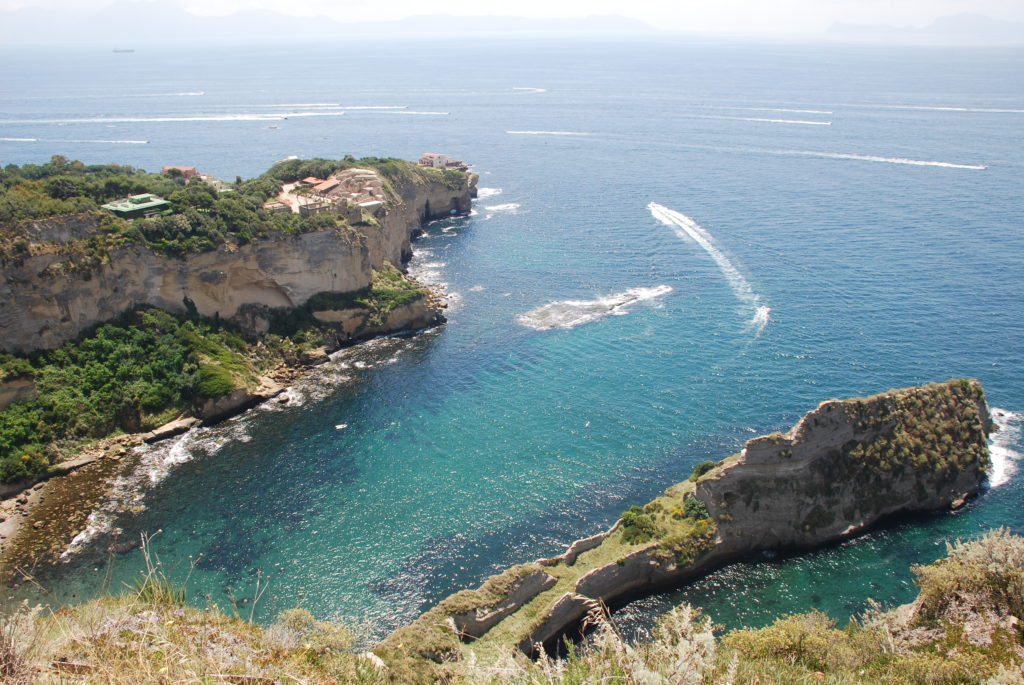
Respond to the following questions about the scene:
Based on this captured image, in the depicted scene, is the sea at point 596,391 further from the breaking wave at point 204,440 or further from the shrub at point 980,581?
the shrub at point 980,581

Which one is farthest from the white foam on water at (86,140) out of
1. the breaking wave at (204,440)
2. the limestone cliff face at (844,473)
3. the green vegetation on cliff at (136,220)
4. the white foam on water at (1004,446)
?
the white foam on water at (1004,446)

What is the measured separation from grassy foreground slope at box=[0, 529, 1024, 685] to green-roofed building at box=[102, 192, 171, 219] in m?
45.6

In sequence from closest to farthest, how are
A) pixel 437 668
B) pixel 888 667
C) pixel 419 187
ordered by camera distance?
pixel 888 667, pixel 437 668, pixel 419 187

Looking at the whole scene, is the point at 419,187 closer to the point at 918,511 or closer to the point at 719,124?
the point at 918,511

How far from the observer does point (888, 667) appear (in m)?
27.9

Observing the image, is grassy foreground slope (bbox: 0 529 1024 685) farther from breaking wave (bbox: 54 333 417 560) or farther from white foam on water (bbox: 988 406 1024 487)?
breaking wave (bbox: 54 333 417 560)

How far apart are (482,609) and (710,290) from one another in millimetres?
54887

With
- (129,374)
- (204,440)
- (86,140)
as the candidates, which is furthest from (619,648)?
(86,140)

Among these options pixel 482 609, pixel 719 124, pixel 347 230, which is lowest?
pixel 482 609

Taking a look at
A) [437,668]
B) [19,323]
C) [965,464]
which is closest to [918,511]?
[965,464]

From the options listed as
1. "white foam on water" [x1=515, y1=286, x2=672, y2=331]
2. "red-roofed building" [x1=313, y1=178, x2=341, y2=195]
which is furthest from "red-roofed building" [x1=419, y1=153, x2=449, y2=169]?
"white foam on water" [x1=515, y1=286, x2=672, y2=331]

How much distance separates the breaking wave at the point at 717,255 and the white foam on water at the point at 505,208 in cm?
2108

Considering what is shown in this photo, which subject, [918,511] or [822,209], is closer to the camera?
[918,511]

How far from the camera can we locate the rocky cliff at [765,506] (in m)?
38.4
